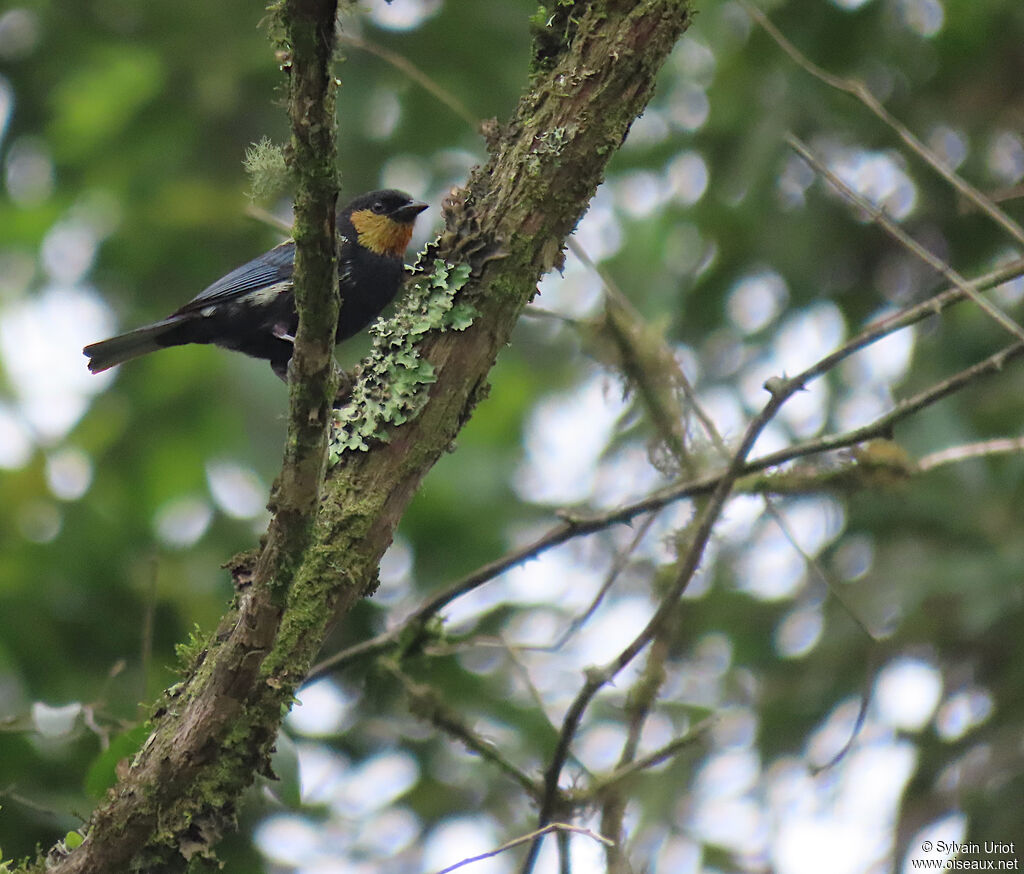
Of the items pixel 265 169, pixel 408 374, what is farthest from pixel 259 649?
pixel 265 169

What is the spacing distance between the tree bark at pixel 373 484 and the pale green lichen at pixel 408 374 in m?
0.03

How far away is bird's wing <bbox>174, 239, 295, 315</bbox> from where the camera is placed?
5.18 meters

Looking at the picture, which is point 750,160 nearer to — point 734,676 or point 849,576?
point 849,576

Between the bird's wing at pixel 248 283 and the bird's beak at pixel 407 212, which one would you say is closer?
the bird's wing at pixel 248 283

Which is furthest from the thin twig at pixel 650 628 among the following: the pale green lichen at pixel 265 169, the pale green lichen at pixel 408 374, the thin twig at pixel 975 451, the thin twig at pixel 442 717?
the pale green lichen at pixel 265 169

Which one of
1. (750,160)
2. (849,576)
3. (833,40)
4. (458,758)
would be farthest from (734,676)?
(833,40)

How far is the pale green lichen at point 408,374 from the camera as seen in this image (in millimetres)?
2902

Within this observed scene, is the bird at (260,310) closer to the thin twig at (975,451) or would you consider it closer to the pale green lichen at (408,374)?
the pale green lichen at (408,374)

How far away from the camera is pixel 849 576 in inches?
268

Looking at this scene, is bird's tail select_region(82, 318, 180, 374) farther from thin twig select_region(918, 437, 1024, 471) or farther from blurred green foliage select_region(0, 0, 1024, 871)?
thin twig select_region(918, 437, 1024, 471)

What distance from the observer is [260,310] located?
516 centimetres

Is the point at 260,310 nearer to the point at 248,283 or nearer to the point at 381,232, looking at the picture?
the point at 248,283

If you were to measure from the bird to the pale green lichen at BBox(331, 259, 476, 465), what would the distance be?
2160 mm

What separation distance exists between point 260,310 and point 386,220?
0.81 m
